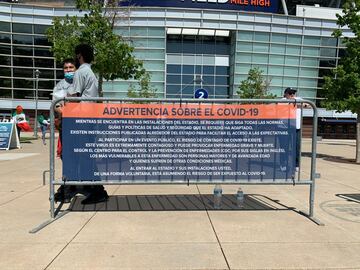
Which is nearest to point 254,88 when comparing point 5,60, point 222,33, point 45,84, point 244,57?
point 244,57

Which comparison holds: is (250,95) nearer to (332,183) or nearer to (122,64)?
(122,64)

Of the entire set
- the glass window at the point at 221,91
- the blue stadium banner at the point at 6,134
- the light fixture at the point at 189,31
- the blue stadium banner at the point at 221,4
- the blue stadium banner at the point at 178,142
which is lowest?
the blue stadium banner at the point at 6,134

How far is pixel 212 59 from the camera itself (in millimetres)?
45156

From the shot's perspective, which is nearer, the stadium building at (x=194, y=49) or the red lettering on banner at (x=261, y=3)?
the stadium building at (x=194, y=49)

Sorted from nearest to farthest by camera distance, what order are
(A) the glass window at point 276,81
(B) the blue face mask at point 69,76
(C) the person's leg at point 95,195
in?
(C) the person's leg at point 95,195, (B) the blue face mask at point 69,76, (A) the glass window at point 276,81

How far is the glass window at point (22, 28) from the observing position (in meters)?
42.8

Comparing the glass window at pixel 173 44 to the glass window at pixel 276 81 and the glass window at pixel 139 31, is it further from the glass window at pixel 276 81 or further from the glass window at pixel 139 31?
the glass window at pixel 276 81

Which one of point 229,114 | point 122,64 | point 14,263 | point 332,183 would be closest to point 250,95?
point 122,64

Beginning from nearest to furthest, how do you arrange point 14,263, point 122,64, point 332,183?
1. point 14,263
2. point 332,183
3. point 122,64

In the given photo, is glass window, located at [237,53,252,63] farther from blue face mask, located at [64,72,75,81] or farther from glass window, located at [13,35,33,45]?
blue face mask, located at [64,72,75,81]

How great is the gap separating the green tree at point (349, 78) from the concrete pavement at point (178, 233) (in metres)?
7.72

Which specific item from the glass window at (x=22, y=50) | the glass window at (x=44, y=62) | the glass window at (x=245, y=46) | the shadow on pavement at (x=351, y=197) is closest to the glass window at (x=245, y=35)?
the glass window at (x=245, y=46)

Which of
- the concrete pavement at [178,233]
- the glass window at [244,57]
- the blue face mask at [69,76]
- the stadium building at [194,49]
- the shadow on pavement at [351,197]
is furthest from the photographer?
the glass window at [244,57]

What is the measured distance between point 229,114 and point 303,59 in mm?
43471
